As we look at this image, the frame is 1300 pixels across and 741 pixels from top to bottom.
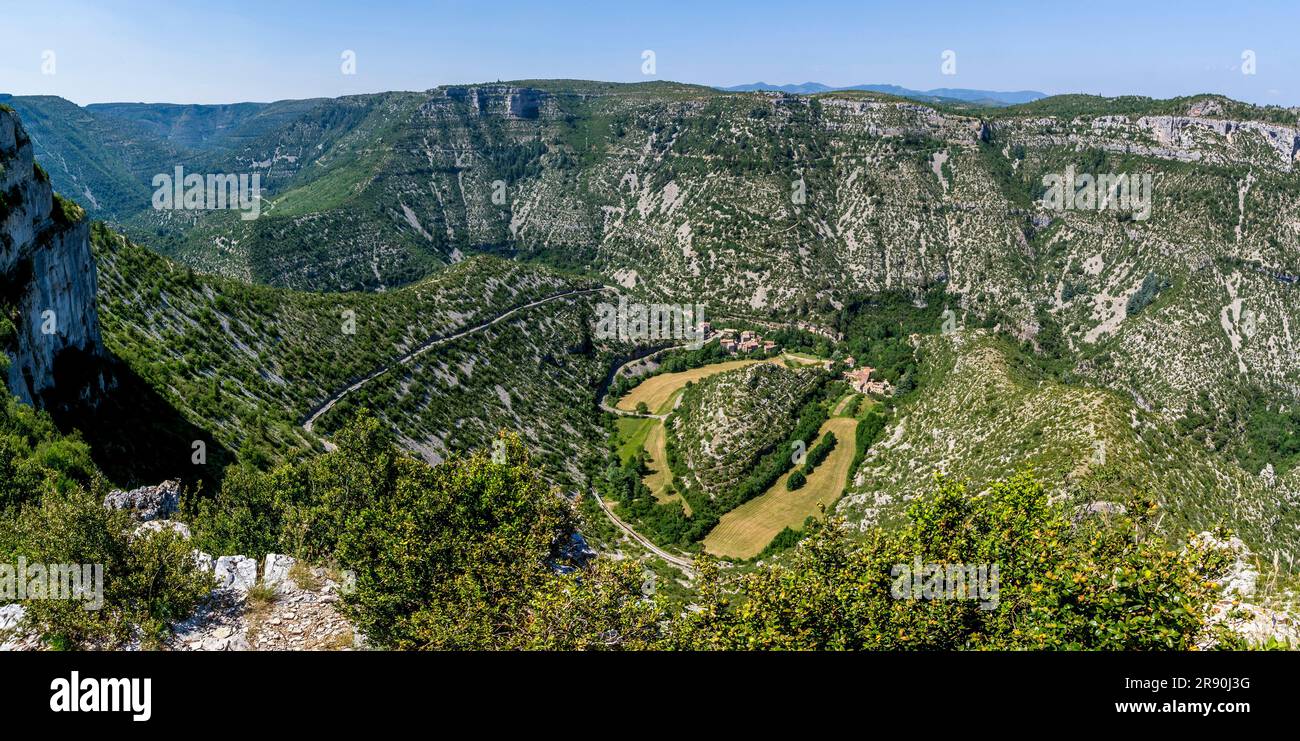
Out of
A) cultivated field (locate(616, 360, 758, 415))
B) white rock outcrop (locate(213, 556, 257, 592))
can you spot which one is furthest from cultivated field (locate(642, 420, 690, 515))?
white rock outcrop (locate(213, 556, 257, 592))

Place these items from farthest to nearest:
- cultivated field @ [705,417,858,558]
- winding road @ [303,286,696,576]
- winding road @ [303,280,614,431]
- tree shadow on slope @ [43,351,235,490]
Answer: cultivated field @ [705,417,858,558]
winding road @ [303,280,614,431]
winding road @ [303,286,696,576]
tree shadow on slope @ [43,351,235,490]

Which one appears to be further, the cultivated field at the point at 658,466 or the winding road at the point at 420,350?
the cultivated field at the point at 658,466

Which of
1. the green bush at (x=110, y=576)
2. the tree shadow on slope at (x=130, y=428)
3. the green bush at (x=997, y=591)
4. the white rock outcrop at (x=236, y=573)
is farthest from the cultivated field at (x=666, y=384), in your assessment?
the green bush at (x=110, y=576)

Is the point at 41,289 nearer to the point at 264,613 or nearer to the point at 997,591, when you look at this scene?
the point at 264,613

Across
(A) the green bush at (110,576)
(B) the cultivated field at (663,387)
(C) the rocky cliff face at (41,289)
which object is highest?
(C) the rocky cliff face at (41,289)

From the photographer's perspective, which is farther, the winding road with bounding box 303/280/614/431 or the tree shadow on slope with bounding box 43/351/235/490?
the winding road with bounding box 303/280/614/431

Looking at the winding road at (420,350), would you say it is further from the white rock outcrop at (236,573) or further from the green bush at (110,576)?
the green bush at (110,576)

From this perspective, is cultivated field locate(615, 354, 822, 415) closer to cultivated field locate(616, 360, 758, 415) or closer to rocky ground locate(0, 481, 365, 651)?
cultivated field locate(616, 360, 758, 415)
